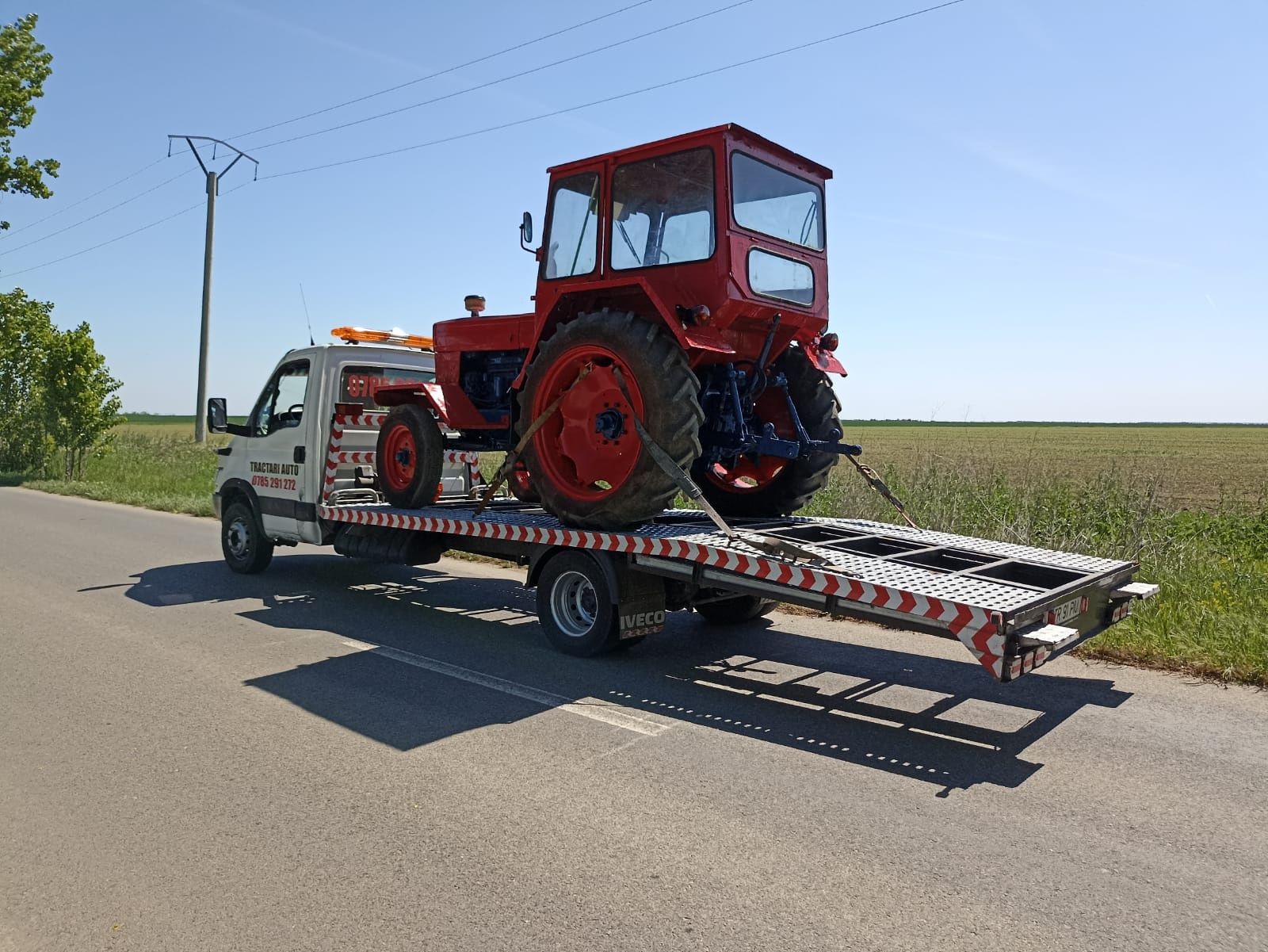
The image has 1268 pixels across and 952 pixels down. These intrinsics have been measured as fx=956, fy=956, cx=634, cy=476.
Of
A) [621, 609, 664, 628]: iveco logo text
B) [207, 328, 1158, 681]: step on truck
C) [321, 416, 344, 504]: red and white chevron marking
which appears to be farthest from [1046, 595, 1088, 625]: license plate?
[321, 416, 344, 504]: red and white chevron marking

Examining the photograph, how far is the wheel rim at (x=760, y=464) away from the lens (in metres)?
7.98

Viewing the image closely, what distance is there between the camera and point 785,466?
798cm

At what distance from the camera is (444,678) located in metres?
6.12

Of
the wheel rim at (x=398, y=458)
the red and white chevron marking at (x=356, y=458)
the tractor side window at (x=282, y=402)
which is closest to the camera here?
the wheel rim at (x=398, y=458)

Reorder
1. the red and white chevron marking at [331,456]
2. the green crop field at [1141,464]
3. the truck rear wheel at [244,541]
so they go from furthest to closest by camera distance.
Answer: the green crop field at [1141,464]
the truck rear wheel at [244,541]
the red and white chevron marking at [331,456]

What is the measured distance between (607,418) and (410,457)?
9.34 ft

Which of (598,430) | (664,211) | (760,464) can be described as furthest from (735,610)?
(664,211)

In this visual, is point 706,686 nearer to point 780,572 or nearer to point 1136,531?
point 780,572

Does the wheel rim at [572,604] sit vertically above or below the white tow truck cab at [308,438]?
below

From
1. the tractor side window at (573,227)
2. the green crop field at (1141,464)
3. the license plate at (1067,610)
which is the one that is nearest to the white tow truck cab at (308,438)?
the tractor side window at (573,227)

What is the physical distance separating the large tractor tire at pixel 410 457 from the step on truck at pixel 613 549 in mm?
210

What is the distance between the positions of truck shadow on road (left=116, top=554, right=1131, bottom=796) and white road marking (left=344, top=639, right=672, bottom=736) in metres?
0.02

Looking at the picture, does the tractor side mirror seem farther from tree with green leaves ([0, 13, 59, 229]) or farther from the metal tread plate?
tree with green leaves ([0, 13, 59, 229])

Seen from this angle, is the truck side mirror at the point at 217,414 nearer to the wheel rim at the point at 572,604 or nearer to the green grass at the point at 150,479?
the wheel rim at the point at 572,604
